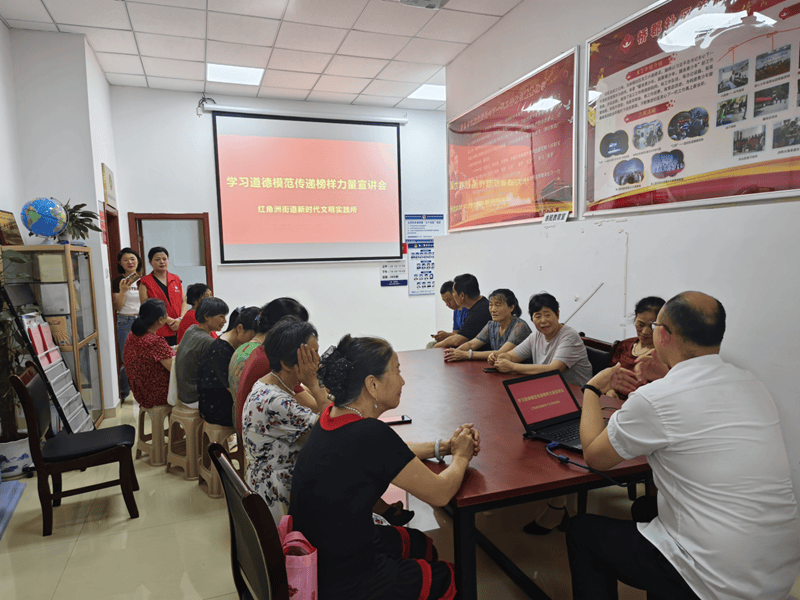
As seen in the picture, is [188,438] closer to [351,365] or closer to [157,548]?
[157,548]

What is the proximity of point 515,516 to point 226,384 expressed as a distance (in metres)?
1.68

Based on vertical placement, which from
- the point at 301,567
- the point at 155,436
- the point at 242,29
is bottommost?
the point at 155,436

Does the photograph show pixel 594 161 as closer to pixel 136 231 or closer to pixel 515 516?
pixel 515 516

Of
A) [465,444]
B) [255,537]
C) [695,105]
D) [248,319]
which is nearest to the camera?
[255,537]

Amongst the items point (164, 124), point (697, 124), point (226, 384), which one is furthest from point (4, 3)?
point (697, 124)

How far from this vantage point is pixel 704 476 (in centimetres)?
123

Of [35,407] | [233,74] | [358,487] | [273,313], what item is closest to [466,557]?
[358,487]

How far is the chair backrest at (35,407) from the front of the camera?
94.0 inches

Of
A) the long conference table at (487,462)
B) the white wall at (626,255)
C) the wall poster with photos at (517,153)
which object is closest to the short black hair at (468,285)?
the white wall at (626,255)

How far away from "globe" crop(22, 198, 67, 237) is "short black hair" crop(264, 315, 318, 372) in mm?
2544

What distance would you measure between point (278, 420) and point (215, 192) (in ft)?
14.7

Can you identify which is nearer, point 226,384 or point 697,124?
point 697,124

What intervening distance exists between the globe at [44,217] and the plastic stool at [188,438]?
1.60 m

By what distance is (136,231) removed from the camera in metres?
5.30
